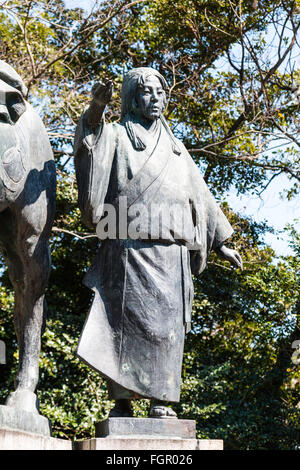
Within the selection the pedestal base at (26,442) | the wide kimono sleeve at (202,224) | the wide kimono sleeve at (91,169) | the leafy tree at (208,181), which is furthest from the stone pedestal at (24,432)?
the leafy tree at (208,181)

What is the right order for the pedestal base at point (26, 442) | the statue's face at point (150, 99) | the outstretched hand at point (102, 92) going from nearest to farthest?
the pedestal base at point (26, 442), the outstretched hand at point (102, 92), the statue's face at point (150, 99)

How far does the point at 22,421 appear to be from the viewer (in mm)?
3879

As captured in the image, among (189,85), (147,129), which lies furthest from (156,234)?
(189,85)

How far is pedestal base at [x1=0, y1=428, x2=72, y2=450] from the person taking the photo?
11.8 ft

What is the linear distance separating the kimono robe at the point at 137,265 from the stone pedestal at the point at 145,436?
0.59 feet

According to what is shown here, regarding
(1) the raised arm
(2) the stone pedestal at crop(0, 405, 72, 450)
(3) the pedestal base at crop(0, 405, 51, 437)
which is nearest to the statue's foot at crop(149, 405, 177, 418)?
(2) the stone pedestal at crop(0, 405, 72, 450)

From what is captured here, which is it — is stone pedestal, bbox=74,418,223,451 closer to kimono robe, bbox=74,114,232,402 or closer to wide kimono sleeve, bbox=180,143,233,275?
kimono robe, bbox=74,114,232,402

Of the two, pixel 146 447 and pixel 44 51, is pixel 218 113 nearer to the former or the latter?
pixel 44 51

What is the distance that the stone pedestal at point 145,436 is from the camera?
3.79m

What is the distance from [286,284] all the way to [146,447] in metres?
6.53

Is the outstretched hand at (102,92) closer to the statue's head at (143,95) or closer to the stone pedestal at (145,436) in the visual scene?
the statue's head at (143,95)

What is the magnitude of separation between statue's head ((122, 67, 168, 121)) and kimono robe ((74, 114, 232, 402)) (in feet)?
0.38

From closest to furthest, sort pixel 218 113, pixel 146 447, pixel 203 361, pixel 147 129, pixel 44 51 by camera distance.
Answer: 1. pixel 146 447
2. pixel 147 129
3. pixel 44 51
4. pixel 203 361
5. pixel 218 113

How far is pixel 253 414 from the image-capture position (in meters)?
9.56
